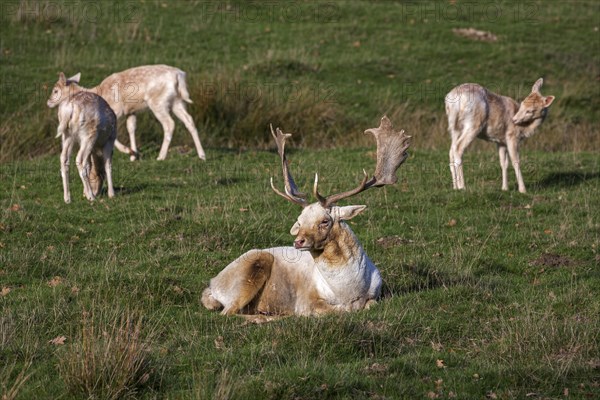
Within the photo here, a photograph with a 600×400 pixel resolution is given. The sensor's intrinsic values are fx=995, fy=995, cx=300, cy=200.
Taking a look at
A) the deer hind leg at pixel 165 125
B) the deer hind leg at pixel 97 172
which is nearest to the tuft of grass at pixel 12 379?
the deer hind leg at pixel 97 172

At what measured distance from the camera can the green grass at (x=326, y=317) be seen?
7426 mm

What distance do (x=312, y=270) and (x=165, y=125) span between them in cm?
888

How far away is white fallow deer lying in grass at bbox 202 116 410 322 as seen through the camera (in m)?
8.91

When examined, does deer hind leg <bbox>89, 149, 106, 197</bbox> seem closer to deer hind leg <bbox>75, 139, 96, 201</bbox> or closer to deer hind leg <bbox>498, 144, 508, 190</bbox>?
deer hind leg <bbox>75, 139, 96, 201</bbox>

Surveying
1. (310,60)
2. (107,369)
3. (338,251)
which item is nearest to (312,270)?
(338,251)

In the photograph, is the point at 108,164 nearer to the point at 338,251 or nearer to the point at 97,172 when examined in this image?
the point at 97,172

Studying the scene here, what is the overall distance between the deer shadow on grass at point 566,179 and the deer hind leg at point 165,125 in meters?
6.30

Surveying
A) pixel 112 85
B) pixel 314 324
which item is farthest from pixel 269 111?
pixel 314 324

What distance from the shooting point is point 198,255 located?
36.2ft

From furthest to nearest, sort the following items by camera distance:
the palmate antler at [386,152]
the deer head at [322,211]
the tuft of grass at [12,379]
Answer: the palmate antler at [386,152] < the deer head at [322,211] < the tuft of grass at [12,379]

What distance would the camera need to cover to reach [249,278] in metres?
9.35

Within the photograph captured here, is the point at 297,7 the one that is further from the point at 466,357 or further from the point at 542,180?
the point at 466,357

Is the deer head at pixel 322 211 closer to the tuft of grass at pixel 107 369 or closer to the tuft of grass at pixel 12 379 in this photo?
the tuft of grass at pixel 107 369

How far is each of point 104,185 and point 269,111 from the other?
236 inches
